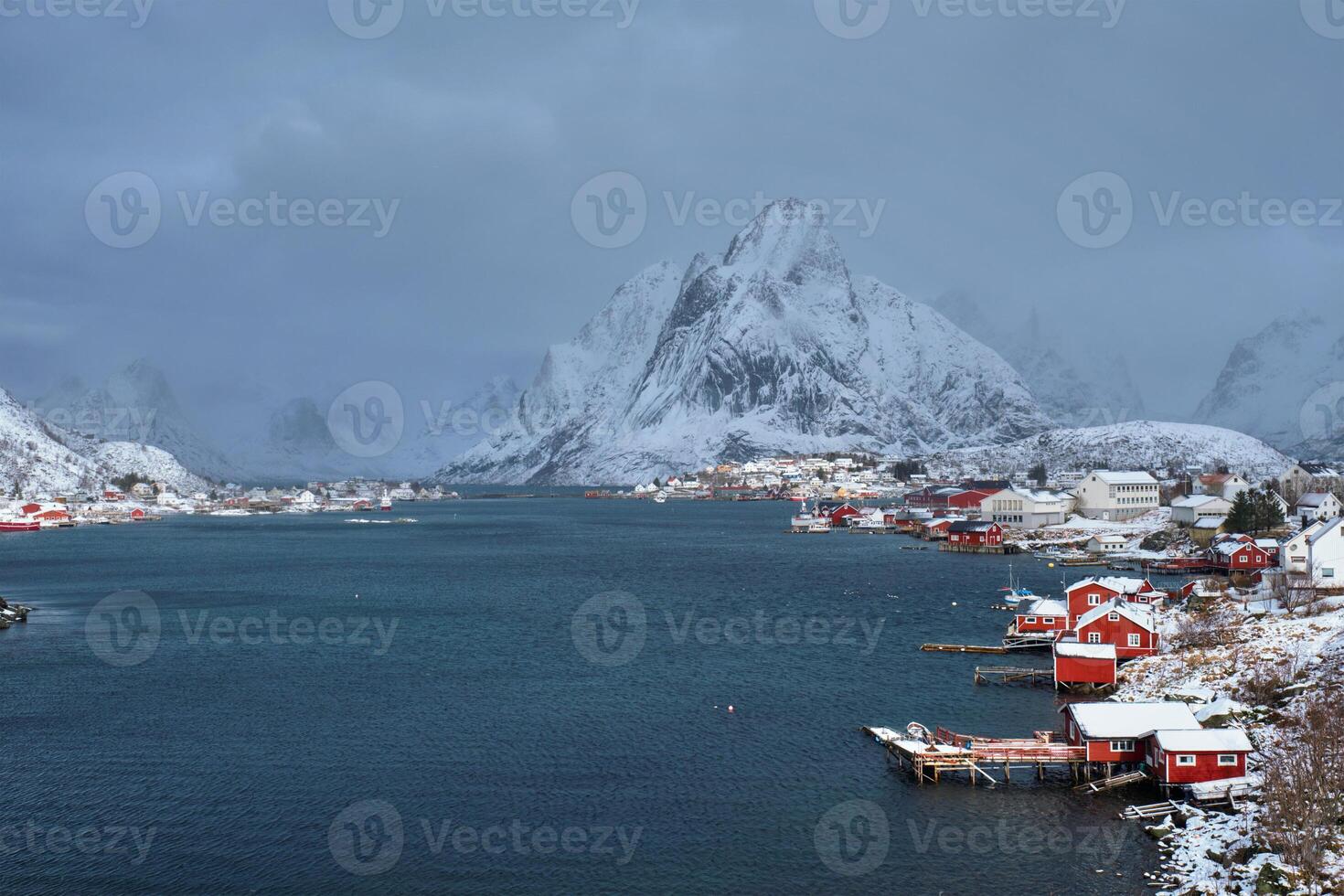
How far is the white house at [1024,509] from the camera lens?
94.7 metres

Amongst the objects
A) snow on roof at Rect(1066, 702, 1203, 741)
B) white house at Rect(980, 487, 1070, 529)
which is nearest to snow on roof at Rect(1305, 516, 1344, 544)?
snow on roof at Rect(1066, 702, 1203, 741)

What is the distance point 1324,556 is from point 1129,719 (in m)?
25.4

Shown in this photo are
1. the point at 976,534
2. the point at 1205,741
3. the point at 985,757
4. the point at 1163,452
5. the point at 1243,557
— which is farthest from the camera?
the point at 1163,452

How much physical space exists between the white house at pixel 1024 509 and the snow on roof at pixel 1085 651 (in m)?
60.1

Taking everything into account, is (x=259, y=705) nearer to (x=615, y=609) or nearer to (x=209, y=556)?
(x=615, y=609)

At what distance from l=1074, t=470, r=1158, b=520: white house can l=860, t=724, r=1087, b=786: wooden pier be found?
73591 millimetres

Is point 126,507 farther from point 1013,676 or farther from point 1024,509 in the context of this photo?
point 1013,676

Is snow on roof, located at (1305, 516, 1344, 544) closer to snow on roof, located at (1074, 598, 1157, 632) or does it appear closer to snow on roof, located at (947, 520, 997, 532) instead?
snow on roof, located at (1074, 598, 1157, 632)

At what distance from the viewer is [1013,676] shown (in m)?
36.7

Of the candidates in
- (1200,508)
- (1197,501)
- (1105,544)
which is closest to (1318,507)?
(1200,508)

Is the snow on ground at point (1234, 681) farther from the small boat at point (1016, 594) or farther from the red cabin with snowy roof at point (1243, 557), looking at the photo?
the red cabin with snowy roof at point (1243, 557)

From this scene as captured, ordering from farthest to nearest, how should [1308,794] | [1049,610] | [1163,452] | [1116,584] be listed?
[1163,452]
[1116,584]
[1049,610]
[1308,794]

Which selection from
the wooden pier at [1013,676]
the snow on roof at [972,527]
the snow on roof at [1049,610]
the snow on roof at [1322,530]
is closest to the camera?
the wooden pier at [1013,676]

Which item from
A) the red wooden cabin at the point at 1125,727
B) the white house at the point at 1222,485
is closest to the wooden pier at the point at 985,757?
the red wooden cabin at the point at 1125,727
